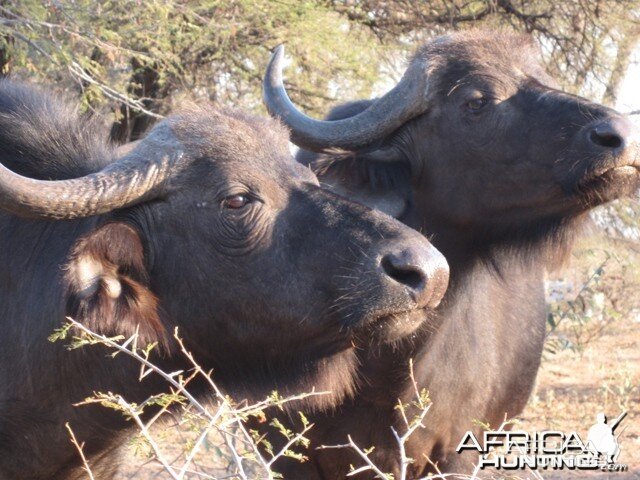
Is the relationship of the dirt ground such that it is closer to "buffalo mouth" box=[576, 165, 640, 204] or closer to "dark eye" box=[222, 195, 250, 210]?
"buffalo mouth" box=[576, 165, 640, 204]

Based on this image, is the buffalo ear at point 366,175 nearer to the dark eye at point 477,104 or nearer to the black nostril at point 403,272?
the dark eye at point 477,104

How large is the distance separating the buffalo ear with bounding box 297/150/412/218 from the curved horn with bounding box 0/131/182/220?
169cm

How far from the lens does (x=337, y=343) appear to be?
4273 millimetres

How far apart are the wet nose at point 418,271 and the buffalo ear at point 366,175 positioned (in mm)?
1913

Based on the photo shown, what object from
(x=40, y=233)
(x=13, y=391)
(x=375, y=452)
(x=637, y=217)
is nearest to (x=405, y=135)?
(x=375, y=452)

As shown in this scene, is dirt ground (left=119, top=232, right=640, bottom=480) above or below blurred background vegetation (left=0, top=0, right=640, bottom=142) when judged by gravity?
below

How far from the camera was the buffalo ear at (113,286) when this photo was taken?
4.05 metres

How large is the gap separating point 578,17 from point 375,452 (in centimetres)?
682

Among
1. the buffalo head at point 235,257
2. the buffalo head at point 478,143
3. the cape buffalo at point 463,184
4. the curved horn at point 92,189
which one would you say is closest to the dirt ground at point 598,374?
the cape buffalo at point 463,184

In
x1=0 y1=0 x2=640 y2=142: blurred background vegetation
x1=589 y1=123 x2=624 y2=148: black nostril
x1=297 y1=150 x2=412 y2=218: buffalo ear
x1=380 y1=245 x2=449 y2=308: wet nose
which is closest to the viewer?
x1=380 y1=245 x2=449 y2=308: wet nose

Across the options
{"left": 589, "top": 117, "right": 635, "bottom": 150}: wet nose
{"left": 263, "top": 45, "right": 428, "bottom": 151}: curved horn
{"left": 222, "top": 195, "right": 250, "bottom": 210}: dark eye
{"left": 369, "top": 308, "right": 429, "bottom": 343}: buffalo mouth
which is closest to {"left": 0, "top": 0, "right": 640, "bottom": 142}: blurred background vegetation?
{"left": 263, "top": 45, "right": 428, "bottom": 151}: curved horn

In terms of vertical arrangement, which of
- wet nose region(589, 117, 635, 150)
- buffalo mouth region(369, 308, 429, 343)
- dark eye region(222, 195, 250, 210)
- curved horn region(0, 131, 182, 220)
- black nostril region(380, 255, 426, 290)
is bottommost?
buffalo mouth region(369, 308, 429, 343)

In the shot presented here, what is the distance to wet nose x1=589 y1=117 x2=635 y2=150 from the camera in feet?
16.9

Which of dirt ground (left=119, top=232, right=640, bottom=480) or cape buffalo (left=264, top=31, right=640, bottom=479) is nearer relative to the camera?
cape buffalo (left=264, top=31, right=640, bottom=479)
